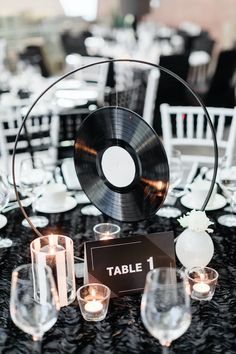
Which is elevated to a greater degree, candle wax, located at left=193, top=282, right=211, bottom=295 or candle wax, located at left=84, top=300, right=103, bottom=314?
candle wax, located at left=84, top=300, right=103, bottom=314

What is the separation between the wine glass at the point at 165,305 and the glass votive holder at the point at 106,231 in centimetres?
50

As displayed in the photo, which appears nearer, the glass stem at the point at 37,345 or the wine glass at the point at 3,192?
the glass stem at the point at 37,345

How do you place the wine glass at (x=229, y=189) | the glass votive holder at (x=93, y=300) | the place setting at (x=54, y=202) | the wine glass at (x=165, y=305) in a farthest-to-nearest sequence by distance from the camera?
the place setting at (x=54, y=202) < the wine glass at (x=229, y=189) < the glass votive holder at (x=93, y=300) < the wine glass at (x=165, y=305)

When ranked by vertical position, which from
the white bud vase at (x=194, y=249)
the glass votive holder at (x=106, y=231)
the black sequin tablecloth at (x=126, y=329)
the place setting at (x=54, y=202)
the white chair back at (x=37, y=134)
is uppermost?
the white bud vase at (x=194, y=249)

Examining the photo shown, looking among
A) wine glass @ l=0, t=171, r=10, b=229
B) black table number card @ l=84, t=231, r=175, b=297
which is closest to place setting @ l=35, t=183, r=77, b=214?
wine glass @ l=0, t=171, r=10, b=229

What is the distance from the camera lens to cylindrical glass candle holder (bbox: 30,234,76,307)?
49.4 inches

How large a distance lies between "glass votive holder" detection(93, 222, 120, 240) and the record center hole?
152mm

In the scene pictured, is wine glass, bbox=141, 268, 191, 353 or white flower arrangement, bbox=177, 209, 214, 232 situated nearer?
wine glass, bbox=141, 268, 191, 353

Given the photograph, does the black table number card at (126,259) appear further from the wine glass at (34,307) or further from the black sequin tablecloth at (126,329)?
the wine glass at (34,307)

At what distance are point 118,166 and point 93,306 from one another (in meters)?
0.38

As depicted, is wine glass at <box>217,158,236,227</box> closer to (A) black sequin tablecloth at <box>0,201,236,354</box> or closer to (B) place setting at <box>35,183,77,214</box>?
(A) black sequin tablecloth at <box>0,201,236,354</box>

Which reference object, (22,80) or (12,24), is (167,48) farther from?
(22,80)

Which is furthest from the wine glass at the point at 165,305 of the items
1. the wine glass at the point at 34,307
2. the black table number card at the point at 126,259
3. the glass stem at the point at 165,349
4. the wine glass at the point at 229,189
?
the wine glass at the point at 229,189

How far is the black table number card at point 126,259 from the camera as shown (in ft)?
4.28
